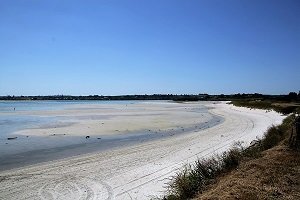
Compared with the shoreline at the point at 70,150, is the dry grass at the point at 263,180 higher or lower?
higher

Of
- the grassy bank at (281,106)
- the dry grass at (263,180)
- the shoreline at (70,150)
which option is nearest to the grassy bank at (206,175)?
the dry grass at (263,180)

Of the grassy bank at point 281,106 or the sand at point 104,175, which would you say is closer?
the sand at point 104,175

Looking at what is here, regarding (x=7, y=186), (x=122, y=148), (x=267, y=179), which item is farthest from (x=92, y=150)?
(x=267, y=179)

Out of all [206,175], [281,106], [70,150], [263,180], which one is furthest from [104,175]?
[281,106]

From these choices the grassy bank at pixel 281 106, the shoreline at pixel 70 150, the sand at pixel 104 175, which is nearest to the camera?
the sand at pixel 104 175

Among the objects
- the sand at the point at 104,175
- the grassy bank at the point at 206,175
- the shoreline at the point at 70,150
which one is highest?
the grassy bank at the point at 206,175

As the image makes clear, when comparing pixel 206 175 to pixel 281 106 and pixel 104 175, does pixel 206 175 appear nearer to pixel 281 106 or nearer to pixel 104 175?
pixel 104 175

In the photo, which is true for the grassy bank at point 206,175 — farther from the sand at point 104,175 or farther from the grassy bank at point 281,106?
the grassy bank at point 281,106

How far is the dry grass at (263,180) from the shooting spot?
22.7ft

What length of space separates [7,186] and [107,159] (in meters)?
4.88

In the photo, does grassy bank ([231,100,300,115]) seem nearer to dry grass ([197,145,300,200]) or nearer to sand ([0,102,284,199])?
sand ([0,102,284,199])

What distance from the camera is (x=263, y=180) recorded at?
785 cm

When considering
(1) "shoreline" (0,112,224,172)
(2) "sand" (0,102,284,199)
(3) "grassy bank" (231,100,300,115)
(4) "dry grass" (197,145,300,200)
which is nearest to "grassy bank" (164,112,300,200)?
(4) "dry grass" (197,145,300,200)

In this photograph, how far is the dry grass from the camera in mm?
6934
